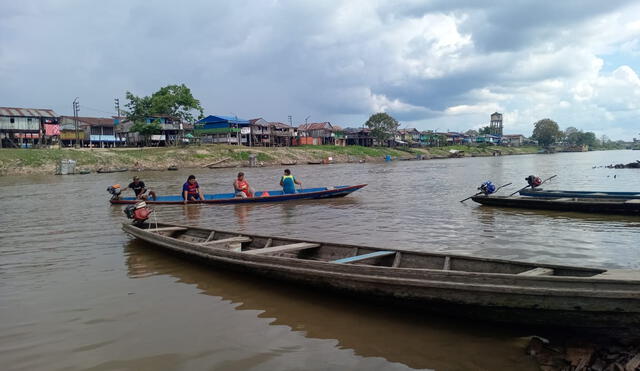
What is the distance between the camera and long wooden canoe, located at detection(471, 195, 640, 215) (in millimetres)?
13252

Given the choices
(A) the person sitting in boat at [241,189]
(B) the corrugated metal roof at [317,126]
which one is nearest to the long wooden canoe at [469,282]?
(A) the person sitting in boat at [241,189]

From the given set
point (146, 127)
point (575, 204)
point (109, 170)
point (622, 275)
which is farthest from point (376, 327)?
point (146, 127)

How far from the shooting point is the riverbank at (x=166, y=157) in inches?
1686

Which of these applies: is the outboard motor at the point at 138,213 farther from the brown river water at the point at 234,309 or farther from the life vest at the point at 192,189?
the life vest at the point at 192,189

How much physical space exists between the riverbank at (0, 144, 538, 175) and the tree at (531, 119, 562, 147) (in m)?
78.1

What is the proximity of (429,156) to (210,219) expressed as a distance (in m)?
84.8

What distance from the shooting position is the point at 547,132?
131m

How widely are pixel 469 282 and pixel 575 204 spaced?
1196cm

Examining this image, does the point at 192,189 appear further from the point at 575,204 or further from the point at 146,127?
the point at 146,127

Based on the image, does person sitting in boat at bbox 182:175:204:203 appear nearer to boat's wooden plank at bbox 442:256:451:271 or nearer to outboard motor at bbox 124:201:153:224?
outboard motor at bbox 124:201:153:224

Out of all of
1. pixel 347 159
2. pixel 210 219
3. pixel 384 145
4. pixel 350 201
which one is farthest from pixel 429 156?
pixel 210 219

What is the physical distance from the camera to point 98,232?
12133 mm

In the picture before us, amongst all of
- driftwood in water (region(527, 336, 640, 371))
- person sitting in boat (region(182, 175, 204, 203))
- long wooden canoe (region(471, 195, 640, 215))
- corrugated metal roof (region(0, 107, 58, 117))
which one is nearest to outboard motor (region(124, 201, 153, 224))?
person sitting in boat (region(182, 175, 204, 203))

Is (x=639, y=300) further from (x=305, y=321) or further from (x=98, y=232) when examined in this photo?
(x=98, y=232)
